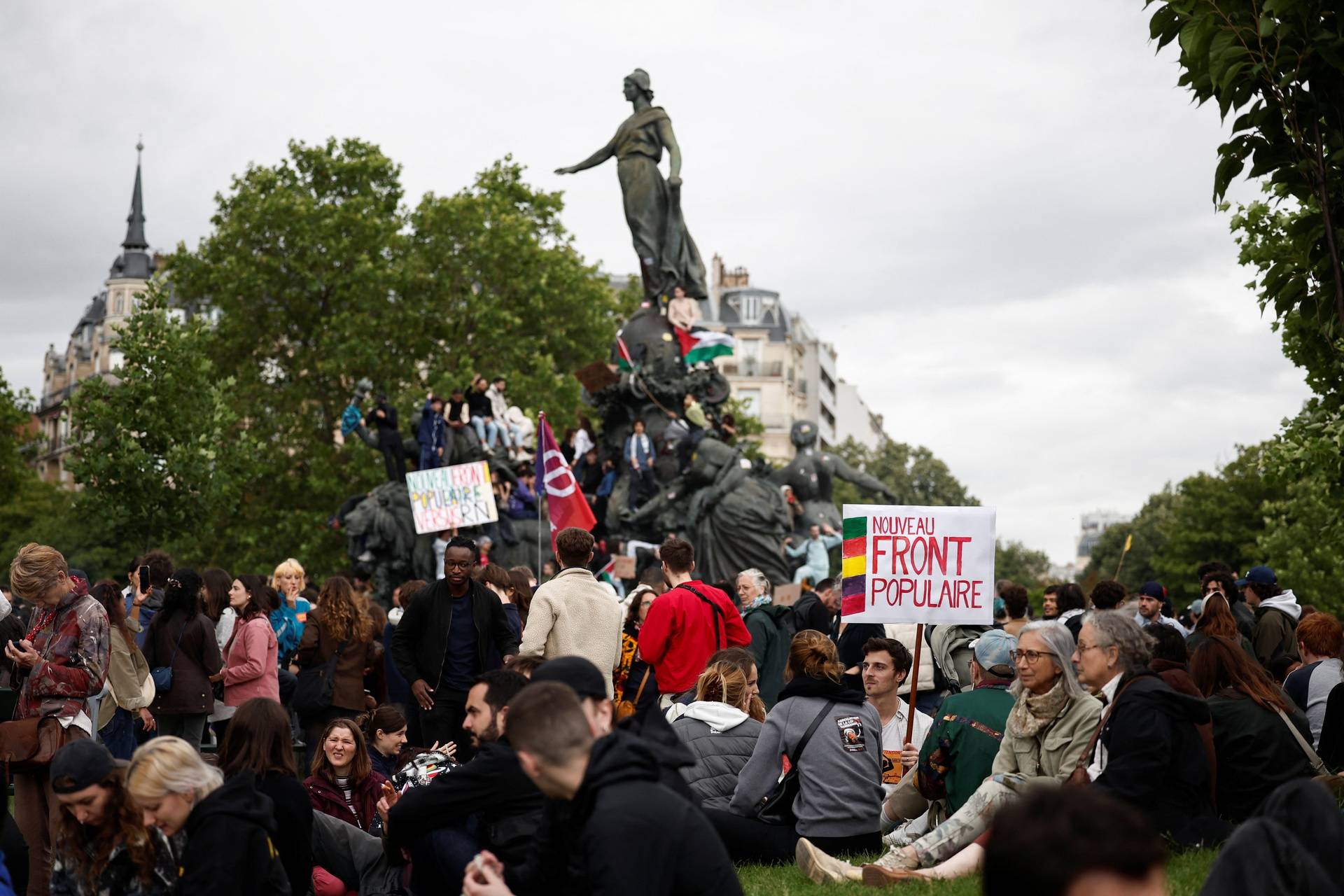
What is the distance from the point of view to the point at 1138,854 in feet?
9.61

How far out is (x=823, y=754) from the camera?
28.3 ft

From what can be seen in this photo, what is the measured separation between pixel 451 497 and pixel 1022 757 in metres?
15.5

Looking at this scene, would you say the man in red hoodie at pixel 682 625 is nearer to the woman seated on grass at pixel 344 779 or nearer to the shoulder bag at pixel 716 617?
the shoulder bag at pixel 716 617

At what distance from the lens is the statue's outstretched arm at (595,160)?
27.3 meters

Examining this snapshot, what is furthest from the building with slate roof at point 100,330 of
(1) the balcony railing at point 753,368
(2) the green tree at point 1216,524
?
(2) the green tree at point 1216,524

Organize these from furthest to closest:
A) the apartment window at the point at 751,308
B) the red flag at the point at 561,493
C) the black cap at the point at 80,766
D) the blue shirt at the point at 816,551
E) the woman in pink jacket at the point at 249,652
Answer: the apartment window at the point at 751,308 → the blue shirt at the point at 816,551 → the red flag at the point at 561,493 → the woman in pink jacket at the point at 249,652 → the black cap at the point at 80,766

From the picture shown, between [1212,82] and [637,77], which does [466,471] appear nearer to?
[637,77]

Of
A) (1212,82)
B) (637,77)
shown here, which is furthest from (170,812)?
(637,77)

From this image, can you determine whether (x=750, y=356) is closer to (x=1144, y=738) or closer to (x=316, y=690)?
(x=316, y=690)

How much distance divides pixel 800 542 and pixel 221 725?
1465 cm

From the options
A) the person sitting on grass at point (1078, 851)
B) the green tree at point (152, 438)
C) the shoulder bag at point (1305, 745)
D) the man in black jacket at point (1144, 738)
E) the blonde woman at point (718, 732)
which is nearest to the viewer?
the person sitting on grass at point (1078, 851)

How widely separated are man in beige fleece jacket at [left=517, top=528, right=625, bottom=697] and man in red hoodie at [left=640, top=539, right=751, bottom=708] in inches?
16.5

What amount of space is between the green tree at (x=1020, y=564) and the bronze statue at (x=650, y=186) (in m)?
58.3

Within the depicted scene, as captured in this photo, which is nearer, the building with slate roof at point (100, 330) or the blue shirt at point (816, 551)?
the blue shirt at point (816, 551)
